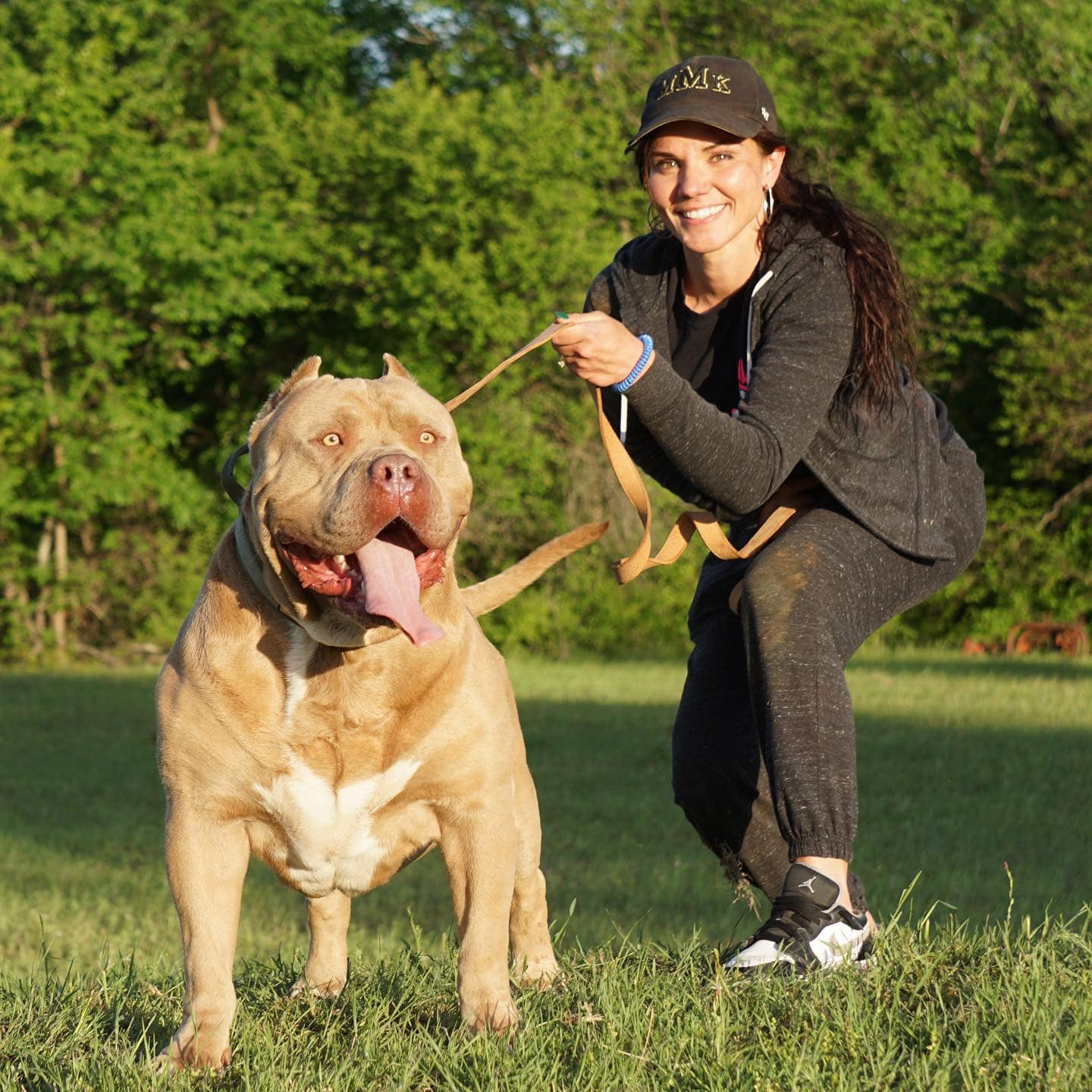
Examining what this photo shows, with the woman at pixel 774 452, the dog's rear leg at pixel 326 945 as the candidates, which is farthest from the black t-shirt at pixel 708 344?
the dog's rear leg at pixel 326 945

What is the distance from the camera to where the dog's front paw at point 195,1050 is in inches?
127

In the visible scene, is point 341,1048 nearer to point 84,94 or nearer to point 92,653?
point 92,653

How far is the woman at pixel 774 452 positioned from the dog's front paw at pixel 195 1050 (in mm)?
1137

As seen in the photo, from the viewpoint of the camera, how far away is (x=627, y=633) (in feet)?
70.2

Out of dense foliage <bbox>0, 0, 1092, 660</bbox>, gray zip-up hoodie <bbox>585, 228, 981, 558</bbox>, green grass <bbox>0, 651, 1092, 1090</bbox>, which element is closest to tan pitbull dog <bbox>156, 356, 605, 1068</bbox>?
green grass <bbox>0, 651, 1092, 1090</bbox>

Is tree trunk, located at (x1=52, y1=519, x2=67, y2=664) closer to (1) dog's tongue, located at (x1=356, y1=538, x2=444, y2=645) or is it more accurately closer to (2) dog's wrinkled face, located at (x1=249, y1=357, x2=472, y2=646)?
(2) dog's wrinkled face, located at (x1=249, y1=357, x2=472, y2=646)

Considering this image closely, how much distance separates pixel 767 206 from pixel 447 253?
59.8ft

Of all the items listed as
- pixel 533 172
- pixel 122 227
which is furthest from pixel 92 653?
pixel 533 172

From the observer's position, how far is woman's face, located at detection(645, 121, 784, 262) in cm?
415

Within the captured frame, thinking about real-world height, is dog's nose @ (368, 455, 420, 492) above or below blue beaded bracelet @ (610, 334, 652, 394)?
below

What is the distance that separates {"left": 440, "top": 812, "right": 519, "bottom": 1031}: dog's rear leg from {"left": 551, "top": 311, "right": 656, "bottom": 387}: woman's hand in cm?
97

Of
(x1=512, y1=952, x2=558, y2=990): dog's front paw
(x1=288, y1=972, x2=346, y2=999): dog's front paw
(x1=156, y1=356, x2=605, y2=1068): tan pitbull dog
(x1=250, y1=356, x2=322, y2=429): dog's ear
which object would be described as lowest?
(x1=288, y1=972, x2=346, y2=999): dog's front paw

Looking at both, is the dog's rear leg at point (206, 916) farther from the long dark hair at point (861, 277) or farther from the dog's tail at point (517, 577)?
the long dark hair at point (861, 277)

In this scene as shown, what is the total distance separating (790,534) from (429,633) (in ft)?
3.71
